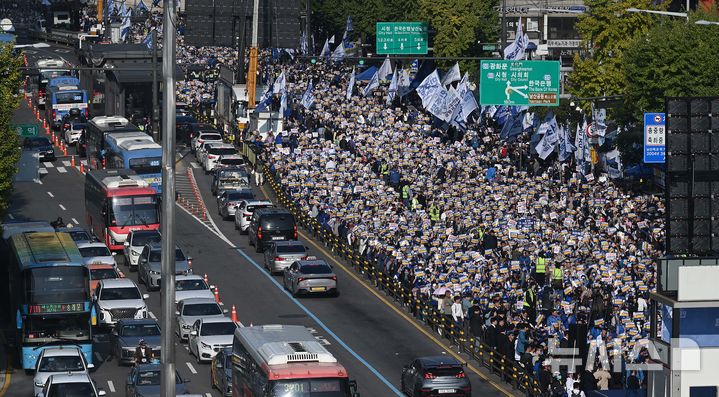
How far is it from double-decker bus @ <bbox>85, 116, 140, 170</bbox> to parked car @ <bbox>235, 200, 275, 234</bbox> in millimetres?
10851

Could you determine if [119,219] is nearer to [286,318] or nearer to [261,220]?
[261,220]

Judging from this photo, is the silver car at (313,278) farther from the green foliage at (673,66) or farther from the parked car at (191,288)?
Result: the green foliage at (673,66)

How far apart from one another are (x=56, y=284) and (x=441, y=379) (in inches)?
491

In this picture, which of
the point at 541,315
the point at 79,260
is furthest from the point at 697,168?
the point at 79,260

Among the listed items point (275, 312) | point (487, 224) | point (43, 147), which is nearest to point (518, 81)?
point (487, 224)

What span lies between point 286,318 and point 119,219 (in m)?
12.9

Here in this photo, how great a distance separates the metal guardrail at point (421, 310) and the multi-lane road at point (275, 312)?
Result: 1.22 feet

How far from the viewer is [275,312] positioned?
57.0 m

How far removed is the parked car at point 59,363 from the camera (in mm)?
45812

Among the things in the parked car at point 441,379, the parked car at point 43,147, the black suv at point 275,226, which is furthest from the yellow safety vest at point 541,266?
the parked car at point 43,147

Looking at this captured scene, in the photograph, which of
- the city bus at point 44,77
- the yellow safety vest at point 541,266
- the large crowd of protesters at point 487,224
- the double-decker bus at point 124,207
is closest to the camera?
the large crowd of protesters at point 487,224

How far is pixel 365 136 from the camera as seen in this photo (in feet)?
260

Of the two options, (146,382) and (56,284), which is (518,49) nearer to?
(56,284)

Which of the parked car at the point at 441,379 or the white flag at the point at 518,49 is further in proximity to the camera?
the white flag at the point at 518,49
